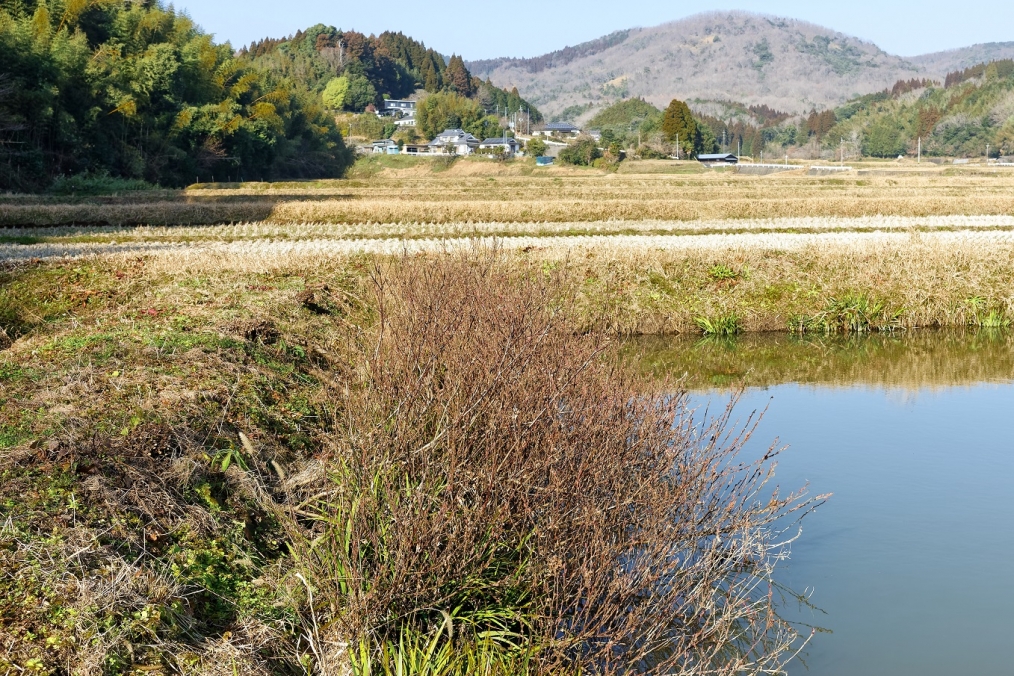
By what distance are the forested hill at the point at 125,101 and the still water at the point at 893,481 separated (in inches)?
1336

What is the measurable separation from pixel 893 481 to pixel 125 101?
45320 mm

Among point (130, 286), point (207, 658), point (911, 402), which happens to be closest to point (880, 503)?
point (911, 402)

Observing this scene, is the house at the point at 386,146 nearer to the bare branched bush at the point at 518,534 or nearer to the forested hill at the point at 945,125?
the forested hill at the point at 945,125

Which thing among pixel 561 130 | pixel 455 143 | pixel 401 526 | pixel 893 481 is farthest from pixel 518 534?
pixel 561 130

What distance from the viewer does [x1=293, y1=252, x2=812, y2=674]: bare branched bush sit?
4.50 meters

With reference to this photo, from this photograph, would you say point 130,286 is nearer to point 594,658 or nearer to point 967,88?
point 594,658

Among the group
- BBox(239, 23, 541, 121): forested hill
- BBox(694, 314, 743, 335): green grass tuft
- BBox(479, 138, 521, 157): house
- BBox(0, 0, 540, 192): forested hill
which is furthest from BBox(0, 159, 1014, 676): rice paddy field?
BBox(239, 23, 541, 121): forested hill

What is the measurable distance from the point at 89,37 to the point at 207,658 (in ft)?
172

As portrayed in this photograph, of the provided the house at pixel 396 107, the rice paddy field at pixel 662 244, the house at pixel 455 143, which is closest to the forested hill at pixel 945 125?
the house at pixel 455 143

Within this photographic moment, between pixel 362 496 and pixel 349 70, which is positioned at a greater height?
Answer: pixel 349 70

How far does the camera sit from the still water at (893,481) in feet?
19.9

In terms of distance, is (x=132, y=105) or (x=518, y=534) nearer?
(x=518, y=534)

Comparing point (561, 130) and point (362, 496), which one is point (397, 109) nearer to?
point (561, 130)

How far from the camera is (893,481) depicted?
884 centimetres
